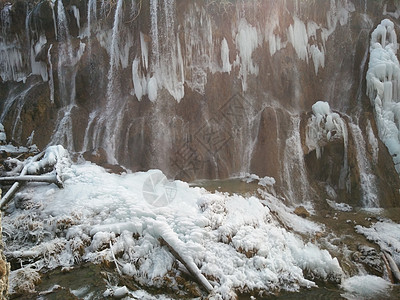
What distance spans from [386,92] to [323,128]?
10.1 feet

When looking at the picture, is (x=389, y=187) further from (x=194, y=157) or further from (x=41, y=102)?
(x=41, y=102)

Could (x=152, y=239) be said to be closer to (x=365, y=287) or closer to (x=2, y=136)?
(x=365, y=287)

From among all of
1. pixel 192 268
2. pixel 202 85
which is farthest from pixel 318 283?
pixel 202 85

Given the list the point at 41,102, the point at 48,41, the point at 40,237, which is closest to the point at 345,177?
the point at 40,237

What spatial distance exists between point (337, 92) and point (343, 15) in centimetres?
416

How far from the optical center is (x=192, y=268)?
6324mm

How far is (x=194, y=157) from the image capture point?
44.9 ft

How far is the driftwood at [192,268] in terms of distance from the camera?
6.13m

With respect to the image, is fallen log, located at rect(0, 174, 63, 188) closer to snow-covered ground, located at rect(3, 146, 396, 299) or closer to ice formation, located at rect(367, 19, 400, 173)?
snow-covered ground, located at rect(3, 146, 396, 299)

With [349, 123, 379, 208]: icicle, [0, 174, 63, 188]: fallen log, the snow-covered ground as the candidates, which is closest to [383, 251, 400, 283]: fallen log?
the snow-covered ground

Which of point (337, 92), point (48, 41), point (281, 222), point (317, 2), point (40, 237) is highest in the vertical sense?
point (317, 2)

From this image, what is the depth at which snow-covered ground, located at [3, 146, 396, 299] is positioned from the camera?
21.0 ft

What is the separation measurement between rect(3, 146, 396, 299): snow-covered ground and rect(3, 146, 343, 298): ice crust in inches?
0.8

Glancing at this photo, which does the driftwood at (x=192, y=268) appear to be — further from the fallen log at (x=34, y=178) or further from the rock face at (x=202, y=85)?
the rock face at (x=202, y=85)
